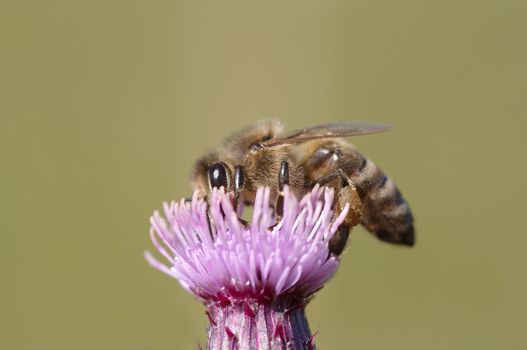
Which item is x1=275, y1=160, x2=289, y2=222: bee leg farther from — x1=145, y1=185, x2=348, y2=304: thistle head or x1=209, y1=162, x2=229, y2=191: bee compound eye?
x1=209, y1=162, x2=229, y2=191: bee compound eye

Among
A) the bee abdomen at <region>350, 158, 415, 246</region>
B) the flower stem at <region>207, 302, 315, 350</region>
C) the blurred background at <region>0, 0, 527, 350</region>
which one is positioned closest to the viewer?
the flower stem at <region>207, 302, 315, 350</region>

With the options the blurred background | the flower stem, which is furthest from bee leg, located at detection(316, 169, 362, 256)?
the blurred background

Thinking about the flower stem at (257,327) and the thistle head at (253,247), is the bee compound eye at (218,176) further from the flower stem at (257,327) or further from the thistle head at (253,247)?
the flower stem at (257,327)

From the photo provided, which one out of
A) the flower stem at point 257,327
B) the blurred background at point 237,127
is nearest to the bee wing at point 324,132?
the flower stem at point 257,327

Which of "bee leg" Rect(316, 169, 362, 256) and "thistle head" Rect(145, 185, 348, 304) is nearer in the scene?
"thistle head" Rect(145, 185, 348, 304)

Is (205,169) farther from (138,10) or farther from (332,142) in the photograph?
(138,10)

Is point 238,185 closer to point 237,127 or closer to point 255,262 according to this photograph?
point 255,262

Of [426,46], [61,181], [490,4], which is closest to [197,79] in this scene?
[61,181]
